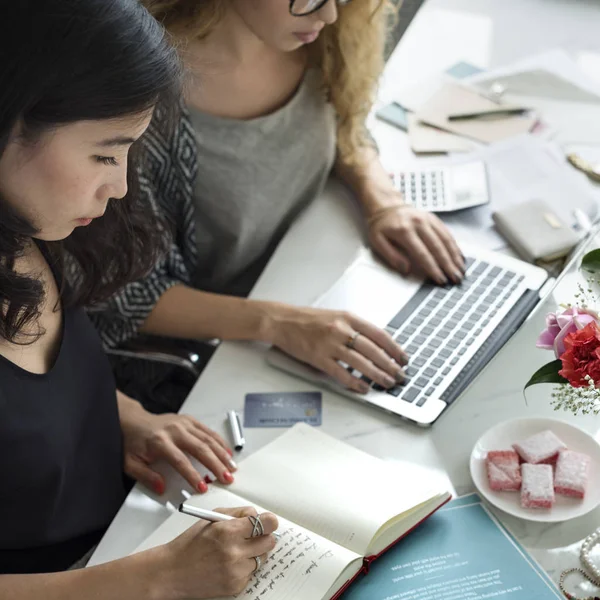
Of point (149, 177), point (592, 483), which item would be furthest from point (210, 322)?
point (592, 483)

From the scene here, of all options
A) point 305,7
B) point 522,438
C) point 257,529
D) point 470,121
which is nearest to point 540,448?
point 522,438

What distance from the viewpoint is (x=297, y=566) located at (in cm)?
99

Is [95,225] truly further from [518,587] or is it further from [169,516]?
[518,587]

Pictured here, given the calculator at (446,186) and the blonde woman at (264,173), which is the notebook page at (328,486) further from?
the calculator at (446,186)

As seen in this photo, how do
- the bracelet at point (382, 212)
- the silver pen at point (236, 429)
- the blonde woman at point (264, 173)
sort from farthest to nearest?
the bracelet at point (382, 212) < the blonde woman at point (264, 173) < the silver pen at point (236, 429)

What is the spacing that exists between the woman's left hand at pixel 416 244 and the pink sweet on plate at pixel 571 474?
40 cm

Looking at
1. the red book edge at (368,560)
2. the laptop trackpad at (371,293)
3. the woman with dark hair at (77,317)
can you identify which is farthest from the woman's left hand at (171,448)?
the laptop trackpad at (371,293)

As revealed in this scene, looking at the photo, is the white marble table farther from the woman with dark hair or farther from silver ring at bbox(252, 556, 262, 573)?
silver ring at bbox(252, 556, 262, 573)

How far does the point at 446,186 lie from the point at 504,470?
2.15 ft

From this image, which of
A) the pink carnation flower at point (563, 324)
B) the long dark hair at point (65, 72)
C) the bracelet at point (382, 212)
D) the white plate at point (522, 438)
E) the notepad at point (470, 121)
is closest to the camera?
the long dark hair at point (65, 72)

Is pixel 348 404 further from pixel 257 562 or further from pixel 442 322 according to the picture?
pixel 257 562

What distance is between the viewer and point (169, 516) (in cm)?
111

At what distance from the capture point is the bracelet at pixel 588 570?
987mm

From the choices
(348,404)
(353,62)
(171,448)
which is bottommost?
(171,448)
